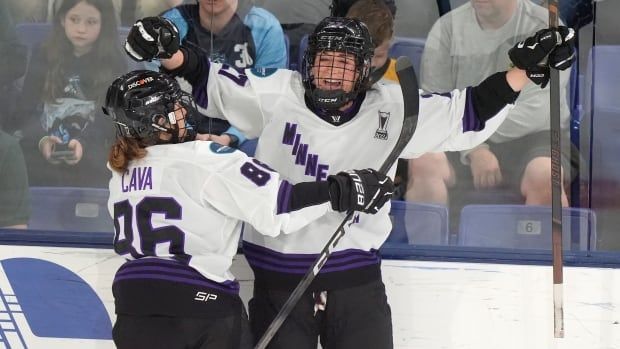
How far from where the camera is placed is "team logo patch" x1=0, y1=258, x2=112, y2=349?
2543 millimetres

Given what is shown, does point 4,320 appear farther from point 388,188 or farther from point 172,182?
point 388,188

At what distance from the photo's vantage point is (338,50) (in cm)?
213

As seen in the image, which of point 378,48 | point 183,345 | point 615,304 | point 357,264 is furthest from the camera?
point 378,48

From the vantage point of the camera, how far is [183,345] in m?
1.96

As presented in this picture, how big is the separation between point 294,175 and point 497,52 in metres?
0.77

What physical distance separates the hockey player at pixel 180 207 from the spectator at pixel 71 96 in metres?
0.68

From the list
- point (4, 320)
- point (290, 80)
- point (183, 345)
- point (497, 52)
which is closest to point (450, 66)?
point (497, 52)

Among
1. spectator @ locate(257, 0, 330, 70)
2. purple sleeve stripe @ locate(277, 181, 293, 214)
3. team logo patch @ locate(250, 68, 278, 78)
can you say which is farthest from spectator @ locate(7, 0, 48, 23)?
purple sleeve stripe @ locate(277, 181, 293, 214)

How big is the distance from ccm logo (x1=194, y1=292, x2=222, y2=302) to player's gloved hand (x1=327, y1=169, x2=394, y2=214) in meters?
0.32

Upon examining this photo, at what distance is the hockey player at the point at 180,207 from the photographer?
1.97 metres

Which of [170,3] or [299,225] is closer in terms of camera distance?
[299,225]

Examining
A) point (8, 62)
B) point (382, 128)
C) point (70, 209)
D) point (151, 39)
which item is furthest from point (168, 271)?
point (8, 62)

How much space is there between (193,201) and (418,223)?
2.65ft

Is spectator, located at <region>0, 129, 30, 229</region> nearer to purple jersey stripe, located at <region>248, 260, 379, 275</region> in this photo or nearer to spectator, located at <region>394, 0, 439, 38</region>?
purple jersey stripe, located at <region>248, 260, 379, 275</region>
